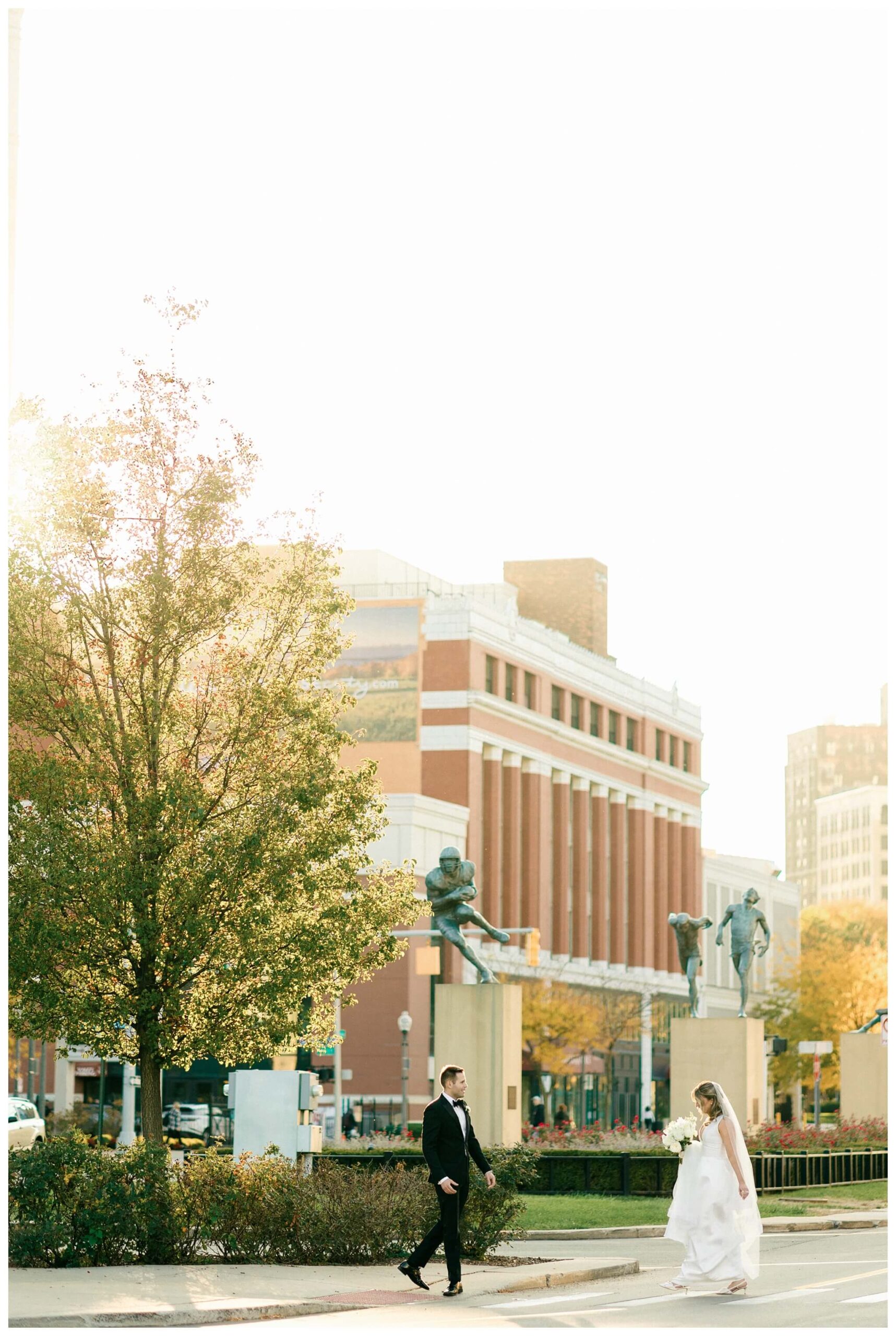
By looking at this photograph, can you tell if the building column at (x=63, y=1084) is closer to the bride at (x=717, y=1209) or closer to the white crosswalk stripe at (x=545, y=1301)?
the white crosswalk stripe at (x=545, y=1301)

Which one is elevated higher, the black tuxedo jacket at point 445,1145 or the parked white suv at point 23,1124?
the black tuxedo jacket at point 445,1145

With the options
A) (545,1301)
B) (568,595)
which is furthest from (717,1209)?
(568,595)

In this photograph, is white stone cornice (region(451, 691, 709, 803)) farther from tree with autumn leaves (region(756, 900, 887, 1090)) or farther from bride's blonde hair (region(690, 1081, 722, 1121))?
bride's blonde hair (region(690, 1081, 722, 1121))

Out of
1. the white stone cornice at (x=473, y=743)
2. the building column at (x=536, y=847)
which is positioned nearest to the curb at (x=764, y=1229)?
the white stone cornice at (x=473, y=743)

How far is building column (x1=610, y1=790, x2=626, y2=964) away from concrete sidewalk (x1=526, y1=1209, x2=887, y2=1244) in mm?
75860

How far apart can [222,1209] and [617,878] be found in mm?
90996

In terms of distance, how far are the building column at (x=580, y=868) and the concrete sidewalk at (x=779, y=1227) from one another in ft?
231

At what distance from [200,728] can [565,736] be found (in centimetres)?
8041

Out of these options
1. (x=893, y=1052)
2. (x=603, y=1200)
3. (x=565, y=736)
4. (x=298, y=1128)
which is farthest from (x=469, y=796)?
(x=893, y=1052)

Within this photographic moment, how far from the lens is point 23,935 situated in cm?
2002

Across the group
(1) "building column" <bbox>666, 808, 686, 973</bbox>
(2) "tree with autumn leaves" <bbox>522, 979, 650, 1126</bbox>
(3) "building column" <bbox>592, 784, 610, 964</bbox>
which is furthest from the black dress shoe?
(1) "building column" <bbox>666, 808, 686, 973</bbox>

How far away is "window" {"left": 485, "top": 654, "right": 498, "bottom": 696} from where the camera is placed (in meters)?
93.5

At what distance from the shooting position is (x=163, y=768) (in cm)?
2078

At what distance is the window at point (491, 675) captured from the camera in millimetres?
93500
